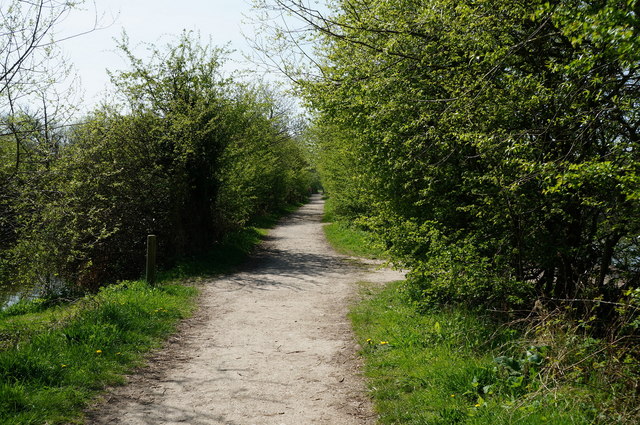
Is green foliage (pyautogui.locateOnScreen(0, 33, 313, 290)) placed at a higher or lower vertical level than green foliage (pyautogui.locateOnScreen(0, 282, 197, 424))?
higher

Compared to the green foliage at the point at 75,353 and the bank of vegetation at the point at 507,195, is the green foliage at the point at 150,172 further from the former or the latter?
the bank of vegetation at the point at 507,195

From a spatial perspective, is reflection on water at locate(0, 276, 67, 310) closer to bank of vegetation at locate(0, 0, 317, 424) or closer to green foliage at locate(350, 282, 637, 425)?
bank of vegetation at locate(0, 0, 317, 424)

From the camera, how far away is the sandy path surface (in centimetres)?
494

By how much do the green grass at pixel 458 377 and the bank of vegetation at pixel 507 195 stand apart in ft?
0.08

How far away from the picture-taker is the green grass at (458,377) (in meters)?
4.06

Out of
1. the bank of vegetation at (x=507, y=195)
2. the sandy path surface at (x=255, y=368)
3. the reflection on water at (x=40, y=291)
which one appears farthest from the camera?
the reflection on water at (x=40, y=291)

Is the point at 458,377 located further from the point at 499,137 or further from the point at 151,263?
the point at 151,263

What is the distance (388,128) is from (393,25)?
175 centimetres

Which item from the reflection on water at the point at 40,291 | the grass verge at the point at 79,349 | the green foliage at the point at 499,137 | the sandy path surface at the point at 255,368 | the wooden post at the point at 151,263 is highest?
the green foliage at the point at 499,137

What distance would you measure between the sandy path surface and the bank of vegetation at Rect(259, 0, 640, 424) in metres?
0.63

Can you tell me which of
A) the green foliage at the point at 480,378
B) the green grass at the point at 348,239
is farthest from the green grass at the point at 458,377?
the green grass at the point at 348,239

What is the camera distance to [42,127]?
7.89 meters

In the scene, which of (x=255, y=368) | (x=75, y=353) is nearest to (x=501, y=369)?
(x=255, y=368)

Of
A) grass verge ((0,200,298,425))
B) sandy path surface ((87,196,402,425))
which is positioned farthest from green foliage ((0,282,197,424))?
sandy path surface ((87,196,402,425))
